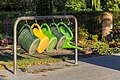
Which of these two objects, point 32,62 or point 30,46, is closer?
point 30,46

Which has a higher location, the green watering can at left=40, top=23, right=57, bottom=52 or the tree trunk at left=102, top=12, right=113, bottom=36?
the green watering can at left=40, top=23, right=57, bottom=52

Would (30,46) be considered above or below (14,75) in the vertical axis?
above

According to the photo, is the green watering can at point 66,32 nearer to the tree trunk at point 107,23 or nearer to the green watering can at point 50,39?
the green watering can at point 50,39

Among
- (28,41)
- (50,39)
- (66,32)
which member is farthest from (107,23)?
(28,41)

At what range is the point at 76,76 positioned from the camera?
7977mm

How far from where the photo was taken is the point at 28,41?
26.9ft

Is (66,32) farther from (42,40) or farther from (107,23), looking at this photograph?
(107,23)

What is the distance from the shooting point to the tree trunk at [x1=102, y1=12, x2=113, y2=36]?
1584cm

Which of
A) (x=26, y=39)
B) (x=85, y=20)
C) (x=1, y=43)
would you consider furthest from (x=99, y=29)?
(x=26, y=39)

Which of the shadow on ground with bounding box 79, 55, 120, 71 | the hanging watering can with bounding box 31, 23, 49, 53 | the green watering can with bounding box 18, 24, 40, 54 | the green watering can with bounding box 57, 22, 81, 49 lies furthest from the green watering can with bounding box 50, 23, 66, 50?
the shadow on ground with bounding box 79, 55, 120, 71

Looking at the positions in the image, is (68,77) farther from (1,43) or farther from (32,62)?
(1,43)

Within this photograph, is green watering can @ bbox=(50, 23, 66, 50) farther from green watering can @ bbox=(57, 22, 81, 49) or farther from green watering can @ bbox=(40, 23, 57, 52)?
green watering can @ bbox=(57, 22, 81, 49)

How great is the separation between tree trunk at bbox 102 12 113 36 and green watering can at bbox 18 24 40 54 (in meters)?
7.90

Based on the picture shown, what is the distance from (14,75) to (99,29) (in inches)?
372
